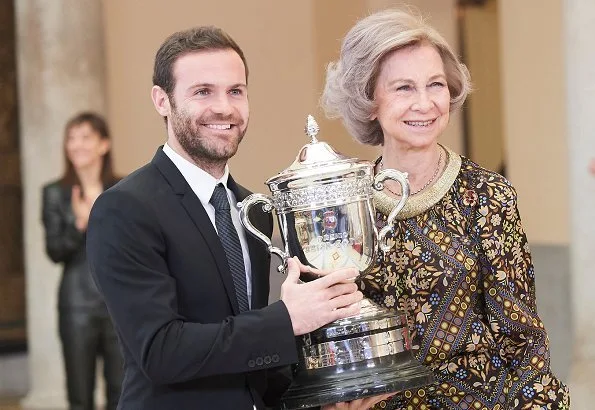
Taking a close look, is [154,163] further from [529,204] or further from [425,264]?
[529,204]

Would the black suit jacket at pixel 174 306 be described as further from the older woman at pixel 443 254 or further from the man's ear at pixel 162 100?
the older woman at pixel 443 254

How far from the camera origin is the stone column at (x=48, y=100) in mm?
7281

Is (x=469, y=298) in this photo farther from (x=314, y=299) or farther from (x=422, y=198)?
(x=314, y=299)

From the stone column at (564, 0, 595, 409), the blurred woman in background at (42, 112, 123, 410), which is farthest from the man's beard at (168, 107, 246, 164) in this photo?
the blurred woman in background at (42, 112, 123, 410)

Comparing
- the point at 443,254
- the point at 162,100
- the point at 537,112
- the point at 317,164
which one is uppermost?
the point at 537,112

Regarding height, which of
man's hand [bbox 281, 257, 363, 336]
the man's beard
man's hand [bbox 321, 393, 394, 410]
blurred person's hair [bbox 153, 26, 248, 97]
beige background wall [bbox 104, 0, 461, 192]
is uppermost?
beige background wall [bbox 104, 0, 461, 192]

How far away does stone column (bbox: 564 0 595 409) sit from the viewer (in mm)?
5531

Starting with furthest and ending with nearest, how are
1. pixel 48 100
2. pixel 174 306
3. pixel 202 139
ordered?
pixel 48 100 → pixel 202 139 → pixel 174 306

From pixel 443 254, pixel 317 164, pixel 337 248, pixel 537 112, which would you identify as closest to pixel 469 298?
pixel 443 254

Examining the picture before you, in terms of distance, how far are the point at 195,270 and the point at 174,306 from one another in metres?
0.09

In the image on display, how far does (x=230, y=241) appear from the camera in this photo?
8.88ft

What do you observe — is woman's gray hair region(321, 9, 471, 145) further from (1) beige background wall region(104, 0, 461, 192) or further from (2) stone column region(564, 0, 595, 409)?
(1) beige background wall region(104, 0, 461, 192)

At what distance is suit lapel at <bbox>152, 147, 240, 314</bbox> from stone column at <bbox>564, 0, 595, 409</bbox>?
10.5 ft

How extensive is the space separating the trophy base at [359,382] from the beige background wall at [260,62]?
5223mm
